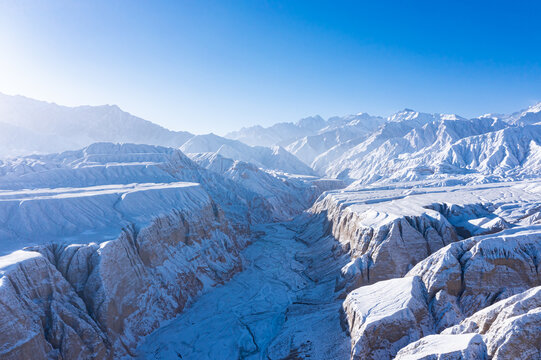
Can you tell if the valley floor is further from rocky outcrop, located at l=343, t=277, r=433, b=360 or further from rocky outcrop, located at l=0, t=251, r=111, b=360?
rocky outcrop, located at l=0, t=251, r=111, b=360

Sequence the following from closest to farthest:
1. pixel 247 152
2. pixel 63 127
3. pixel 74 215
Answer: pixel 74 215 → pixel 63 127 → pixel 247 152

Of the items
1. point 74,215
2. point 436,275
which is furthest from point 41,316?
point 436,275

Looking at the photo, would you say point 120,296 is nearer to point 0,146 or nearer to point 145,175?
point 145,175

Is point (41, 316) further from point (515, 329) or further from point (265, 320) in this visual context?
point (515, 329)

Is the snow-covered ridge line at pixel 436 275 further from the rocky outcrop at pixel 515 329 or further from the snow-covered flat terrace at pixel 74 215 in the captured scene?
the snow-covered flat terrace at pixel 74 215

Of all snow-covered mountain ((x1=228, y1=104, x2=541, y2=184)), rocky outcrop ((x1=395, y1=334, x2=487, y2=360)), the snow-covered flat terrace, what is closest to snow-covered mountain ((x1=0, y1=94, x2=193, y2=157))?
the snow-covered flat terrace

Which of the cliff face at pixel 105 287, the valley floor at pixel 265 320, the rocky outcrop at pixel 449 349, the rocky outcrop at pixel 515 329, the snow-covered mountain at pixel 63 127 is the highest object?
the snow-covered mountain at pixel 63 127

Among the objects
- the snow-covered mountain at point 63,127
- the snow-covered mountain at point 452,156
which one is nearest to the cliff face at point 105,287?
the snow-covered mountain at point 452,156
